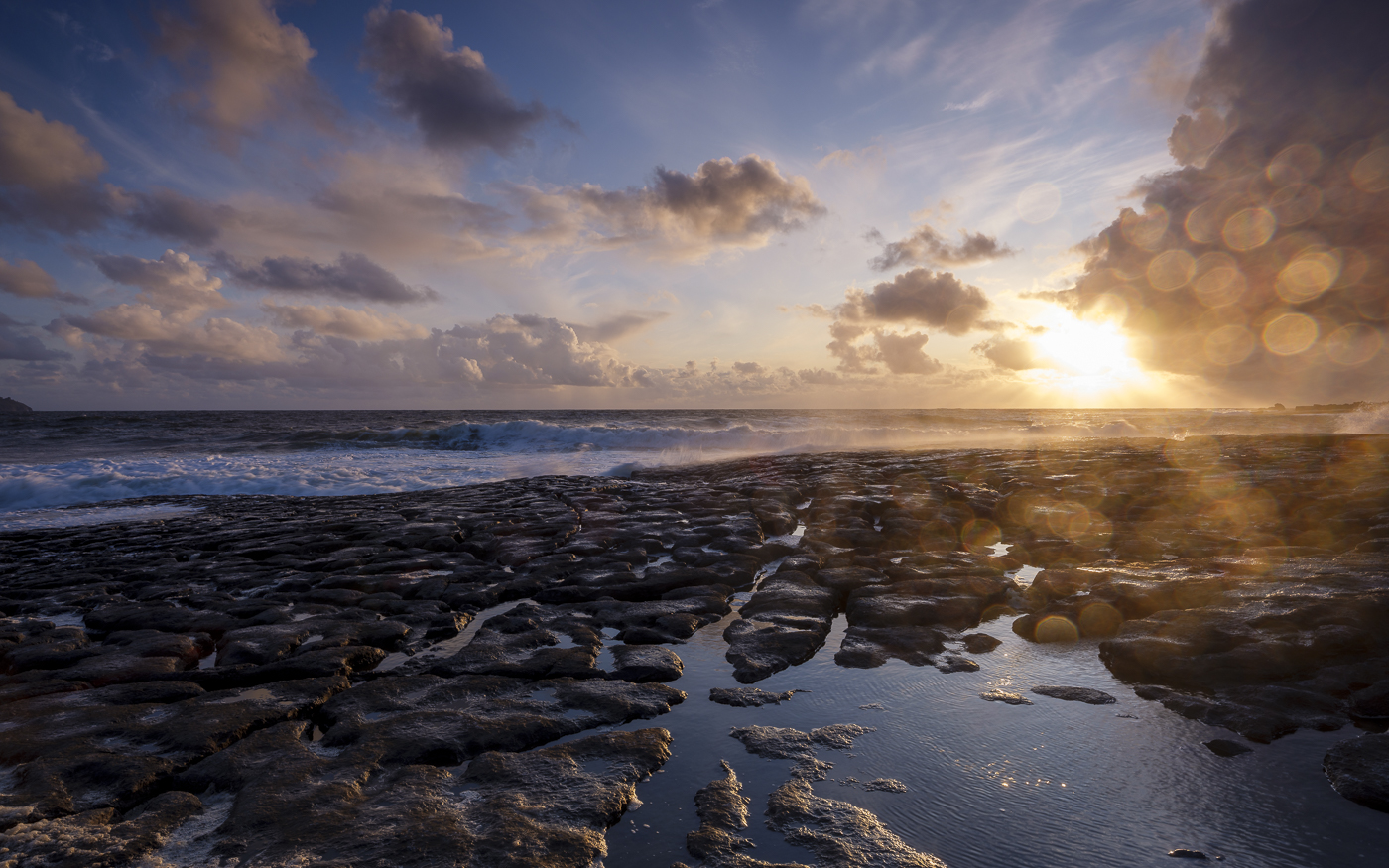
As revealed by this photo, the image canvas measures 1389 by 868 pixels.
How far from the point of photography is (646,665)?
14.5 feet

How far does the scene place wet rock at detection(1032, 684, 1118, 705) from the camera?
3812mm

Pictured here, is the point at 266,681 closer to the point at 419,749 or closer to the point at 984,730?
the point at 419,749

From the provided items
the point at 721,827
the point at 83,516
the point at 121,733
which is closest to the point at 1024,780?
the point at 721,827

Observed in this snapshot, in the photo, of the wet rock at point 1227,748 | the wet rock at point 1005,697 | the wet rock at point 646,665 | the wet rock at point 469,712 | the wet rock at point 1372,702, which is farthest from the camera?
the wet rock at point 646,665

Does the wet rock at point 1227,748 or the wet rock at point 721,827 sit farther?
the wet rock at point 1227,748

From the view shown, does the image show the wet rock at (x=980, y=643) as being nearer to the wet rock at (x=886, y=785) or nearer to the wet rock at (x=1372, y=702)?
the wet rock at (x=1372, y=702)

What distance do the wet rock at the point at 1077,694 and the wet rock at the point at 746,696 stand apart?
5.21 ft

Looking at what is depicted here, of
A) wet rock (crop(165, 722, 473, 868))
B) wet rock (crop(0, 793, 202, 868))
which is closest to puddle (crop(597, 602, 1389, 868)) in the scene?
wet rock (crop(165, 722, 473, 868))

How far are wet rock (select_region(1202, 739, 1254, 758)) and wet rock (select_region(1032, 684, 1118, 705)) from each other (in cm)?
57

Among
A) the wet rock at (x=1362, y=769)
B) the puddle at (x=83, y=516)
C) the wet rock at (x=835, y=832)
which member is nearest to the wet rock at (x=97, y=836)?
the wet rock at (x=835, y=832)

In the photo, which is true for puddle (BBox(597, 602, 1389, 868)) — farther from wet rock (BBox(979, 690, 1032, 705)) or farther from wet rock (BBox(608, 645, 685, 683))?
wet rock (BBox(608, 645, 685, 683))

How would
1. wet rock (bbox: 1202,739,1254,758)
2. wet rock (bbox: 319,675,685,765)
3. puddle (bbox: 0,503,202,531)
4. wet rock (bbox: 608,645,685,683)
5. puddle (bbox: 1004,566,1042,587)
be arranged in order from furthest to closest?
1. puddle (bbox: 0,503,202,531)
2. puddle (bbox: 1004,566,1042,587)
3. wet rock (bbox: 608,645,685,683)
4. wet rock (bbox: 319,675,685,765)
5. wet rock (bbox: 1202,739,1254,758)

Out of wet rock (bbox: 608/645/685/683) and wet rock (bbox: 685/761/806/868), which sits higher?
wet rock (bbox: 685/761/806/868)

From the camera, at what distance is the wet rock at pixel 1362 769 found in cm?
271
